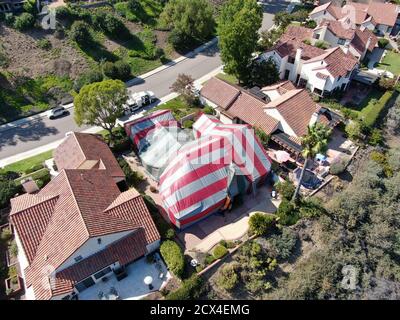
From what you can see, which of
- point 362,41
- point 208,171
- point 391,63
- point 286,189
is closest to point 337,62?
point 362,41

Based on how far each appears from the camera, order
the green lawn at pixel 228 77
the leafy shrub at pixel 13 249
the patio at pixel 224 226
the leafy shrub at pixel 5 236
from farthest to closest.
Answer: the green lawn at pixel 228 77
the leafy shrub at pixel 5 236
the patio at pixel 224 226
the leafy shrub at pixel 13 249

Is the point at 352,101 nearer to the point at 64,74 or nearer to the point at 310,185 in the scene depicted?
the point at 310,185

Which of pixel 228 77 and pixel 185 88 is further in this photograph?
pixel 228 77

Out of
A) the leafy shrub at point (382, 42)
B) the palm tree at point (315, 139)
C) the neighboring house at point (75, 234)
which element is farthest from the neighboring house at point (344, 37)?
the neighboring house at point (75, 234)

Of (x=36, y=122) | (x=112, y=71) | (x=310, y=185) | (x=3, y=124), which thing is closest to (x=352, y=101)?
(x=310, y=185)

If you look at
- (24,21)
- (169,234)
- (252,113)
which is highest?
(24,21)

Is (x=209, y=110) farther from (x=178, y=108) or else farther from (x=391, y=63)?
(x=391, y=63)

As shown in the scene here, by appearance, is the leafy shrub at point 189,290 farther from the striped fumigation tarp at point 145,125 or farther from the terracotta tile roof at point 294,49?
the terracotta tile roof at point 294,49

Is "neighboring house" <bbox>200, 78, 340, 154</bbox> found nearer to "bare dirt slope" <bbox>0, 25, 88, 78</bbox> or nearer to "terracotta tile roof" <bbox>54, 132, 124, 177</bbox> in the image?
"terracotta tile roof" <bbox>54, 132, 124, 177</bbox>
